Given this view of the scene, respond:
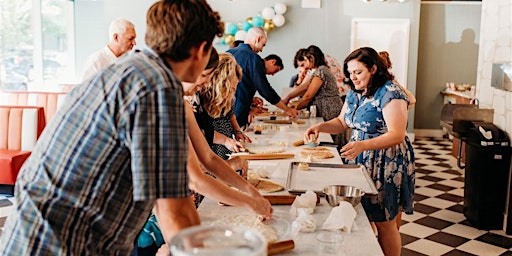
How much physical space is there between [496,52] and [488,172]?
1.04m

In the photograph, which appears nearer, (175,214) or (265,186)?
(175,214)

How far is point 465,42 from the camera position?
29.8 ft

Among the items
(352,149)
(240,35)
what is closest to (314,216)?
(352,149)

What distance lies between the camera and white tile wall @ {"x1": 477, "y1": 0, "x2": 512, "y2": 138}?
441cm

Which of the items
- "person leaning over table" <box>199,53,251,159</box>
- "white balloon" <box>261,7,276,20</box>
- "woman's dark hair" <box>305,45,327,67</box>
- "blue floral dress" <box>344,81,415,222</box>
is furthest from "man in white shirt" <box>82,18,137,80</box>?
"white balloon" <box>261,7,276,20</box>

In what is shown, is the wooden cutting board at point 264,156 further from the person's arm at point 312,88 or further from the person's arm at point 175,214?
the person's arm at point 312,88

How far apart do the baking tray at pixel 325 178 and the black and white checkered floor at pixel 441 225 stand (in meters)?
1.48

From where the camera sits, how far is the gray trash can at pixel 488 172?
4367 mm

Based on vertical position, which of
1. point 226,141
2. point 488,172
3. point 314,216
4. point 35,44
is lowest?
point 488,172

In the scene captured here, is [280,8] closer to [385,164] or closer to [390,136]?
[385,164]

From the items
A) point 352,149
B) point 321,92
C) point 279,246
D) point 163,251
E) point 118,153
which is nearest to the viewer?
point 118,153

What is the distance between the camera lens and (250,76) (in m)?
4.89

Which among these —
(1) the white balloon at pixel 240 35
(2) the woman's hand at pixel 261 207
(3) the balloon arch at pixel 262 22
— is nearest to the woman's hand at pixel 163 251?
(2) the woman's hand at pixel 261 207

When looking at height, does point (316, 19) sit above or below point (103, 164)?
above
